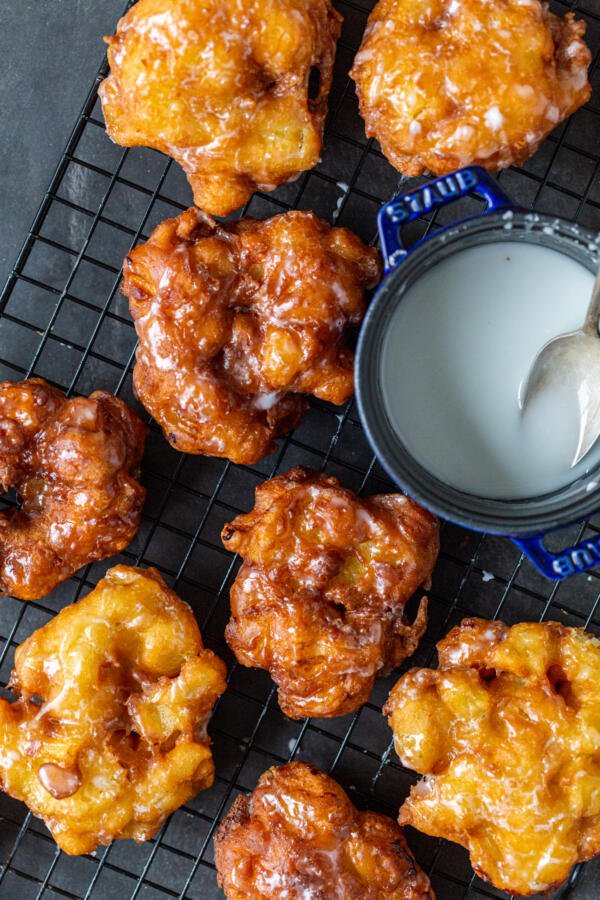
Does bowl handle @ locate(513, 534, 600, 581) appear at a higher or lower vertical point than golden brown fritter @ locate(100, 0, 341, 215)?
lower

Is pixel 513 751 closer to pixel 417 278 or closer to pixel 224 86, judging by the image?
pixel 417 278

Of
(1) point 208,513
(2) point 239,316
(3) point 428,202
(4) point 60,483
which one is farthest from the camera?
(1) point 208,513

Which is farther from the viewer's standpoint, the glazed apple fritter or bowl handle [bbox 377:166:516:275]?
the glazed apple fritter

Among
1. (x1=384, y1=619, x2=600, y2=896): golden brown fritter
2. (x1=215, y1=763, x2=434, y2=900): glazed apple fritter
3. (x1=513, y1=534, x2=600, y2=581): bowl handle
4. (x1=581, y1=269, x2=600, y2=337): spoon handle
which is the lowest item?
(x1=215, y1=763, x2=434, y2=900): glazed apple fritter

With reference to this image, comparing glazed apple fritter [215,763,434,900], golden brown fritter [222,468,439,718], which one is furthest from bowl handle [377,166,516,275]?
glazed apple fritter [215,763,434,900]

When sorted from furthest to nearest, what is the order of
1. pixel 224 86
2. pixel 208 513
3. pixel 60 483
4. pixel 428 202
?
pixel 208 513
pixel 60 483
pixel 224 86
pixel 428 202

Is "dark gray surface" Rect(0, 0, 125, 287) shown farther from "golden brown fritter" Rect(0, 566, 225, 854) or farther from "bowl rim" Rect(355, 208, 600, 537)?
"bowl rim" Rect(355, 208, 600, 537)

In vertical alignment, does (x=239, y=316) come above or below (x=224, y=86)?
below

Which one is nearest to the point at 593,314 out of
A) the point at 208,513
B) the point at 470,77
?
the point at 470,77
